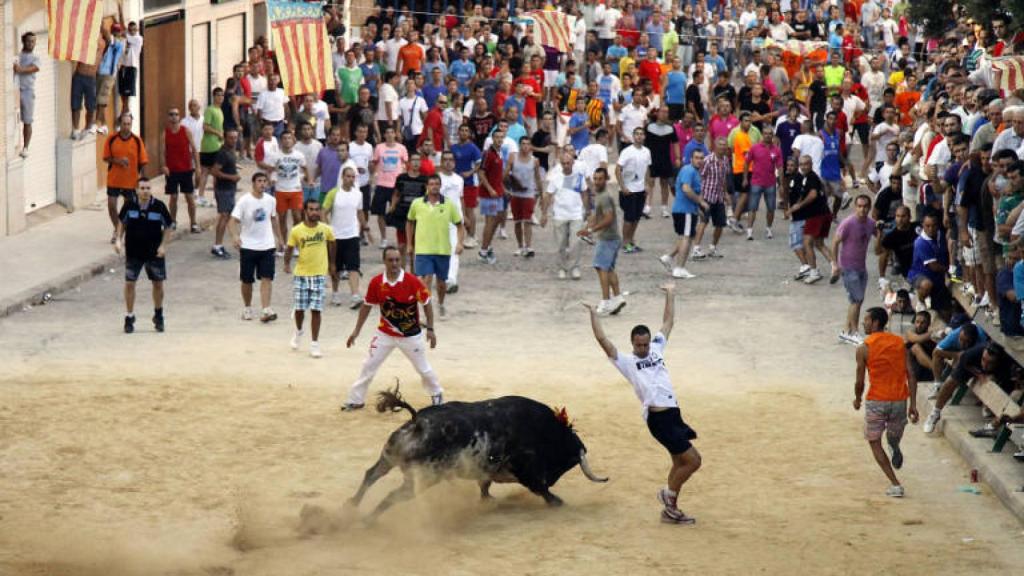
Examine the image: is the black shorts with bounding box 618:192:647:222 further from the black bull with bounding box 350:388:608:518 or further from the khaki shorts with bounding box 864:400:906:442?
the black bull with bounding box 350:388:608:518

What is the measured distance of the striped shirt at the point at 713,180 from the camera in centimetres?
2470

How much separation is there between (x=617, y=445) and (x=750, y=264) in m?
9.09

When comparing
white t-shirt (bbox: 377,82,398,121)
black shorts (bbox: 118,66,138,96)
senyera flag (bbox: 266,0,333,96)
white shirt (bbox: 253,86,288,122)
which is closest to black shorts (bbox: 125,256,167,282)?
senyera flag (bbox: 266,0,333,96)

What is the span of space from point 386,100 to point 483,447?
18.1 metres

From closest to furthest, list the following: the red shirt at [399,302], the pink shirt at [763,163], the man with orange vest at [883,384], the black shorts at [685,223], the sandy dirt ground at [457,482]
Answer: the sandy dirt ground at [457,482] → the man with orange vest at [883,384] → the red shirt at [399,302] → the black shorts at [685,223] → the pink shirt at [763,163]

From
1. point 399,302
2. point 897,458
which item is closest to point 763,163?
point 399,302

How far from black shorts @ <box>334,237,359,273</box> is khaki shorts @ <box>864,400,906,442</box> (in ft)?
28.0

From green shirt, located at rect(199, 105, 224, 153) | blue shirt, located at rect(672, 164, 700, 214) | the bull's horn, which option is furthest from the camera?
green shirt, located at rect(199, 105, 224, 153)

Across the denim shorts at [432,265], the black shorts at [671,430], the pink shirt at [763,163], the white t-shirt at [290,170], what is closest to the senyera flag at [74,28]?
the white t-shirt at [290,170]

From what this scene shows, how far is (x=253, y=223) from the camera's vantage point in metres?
20.7

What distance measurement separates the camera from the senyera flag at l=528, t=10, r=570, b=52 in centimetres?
3325

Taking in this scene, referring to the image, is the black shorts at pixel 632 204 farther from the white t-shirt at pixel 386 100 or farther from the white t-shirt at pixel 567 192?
the white t-shirt at pixel 386 100

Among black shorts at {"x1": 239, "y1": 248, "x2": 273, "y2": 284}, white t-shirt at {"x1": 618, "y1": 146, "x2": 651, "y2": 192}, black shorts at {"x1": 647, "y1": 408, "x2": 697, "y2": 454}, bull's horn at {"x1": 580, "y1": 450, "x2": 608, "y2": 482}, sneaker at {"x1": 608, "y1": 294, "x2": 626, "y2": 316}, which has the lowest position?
bull's horn at {"x1": 580, "y1": 450, "x2": 608, "y2": 482}

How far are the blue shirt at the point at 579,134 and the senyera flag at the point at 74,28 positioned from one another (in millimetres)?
7984
